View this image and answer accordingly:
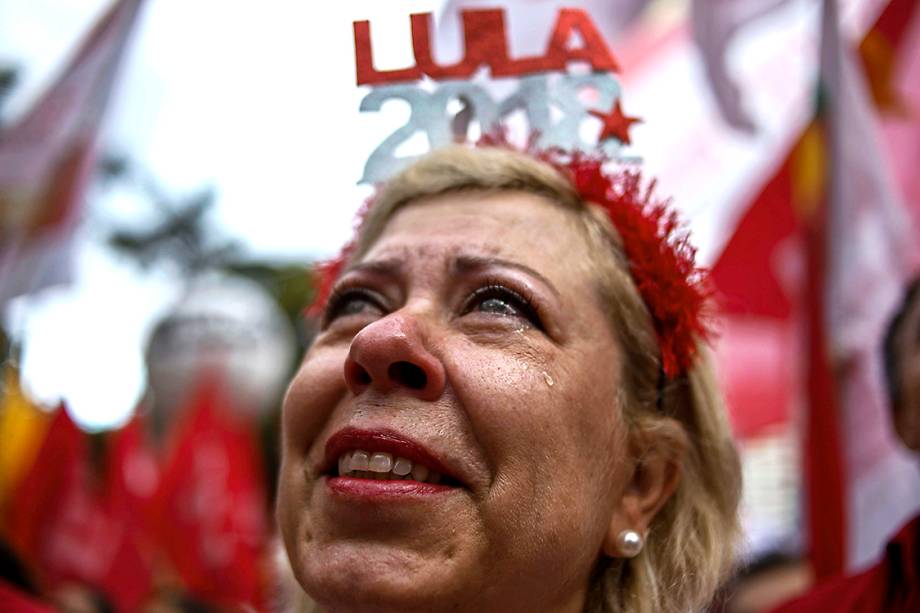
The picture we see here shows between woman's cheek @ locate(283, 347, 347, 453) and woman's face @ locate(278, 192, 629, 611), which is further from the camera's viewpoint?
woman's cheek @ locate(283, 347, 347, 453)

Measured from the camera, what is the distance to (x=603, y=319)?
6.70 feet

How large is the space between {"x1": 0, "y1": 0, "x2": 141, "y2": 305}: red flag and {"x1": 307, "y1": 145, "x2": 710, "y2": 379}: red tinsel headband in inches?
73.5

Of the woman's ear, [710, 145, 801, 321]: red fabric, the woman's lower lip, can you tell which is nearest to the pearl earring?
the woman's ear

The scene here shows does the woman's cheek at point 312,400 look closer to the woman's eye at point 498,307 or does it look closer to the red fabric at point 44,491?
the woman's eye at point 498,307

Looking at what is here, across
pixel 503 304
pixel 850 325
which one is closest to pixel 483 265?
pixel 503 304

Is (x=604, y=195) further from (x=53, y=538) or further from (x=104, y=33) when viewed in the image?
(x=53, y=538)

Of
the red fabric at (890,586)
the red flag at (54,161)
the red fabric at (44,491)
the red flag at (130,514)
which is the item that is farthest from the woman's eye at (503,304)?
the red flag at (130,514)

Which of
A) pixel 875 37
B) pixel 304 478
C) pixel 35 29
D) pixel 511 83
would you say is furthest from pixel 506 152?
pixel 875 37

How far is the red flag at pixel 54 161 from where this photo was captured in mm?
3426

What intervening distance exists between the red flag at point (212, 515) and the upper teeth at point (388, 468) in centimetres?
405

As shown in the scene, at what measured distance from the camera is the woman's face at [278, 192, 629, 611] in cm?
169

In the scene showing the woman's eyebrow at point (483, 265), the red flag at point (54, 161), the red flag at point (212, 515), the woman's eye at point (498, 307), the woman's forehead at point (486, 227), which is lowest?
the red flag at point (212, 515)

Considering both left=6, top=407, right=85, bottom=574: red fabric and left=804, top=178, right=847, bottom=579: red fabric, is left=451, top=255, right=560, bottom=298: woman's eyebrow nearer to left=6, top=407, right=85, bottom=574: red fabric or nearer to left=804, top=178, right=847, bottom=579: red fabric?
left=804, top=178, right=847, bottom=579: red fabric

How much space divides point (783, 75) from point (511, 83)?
2.57 m
